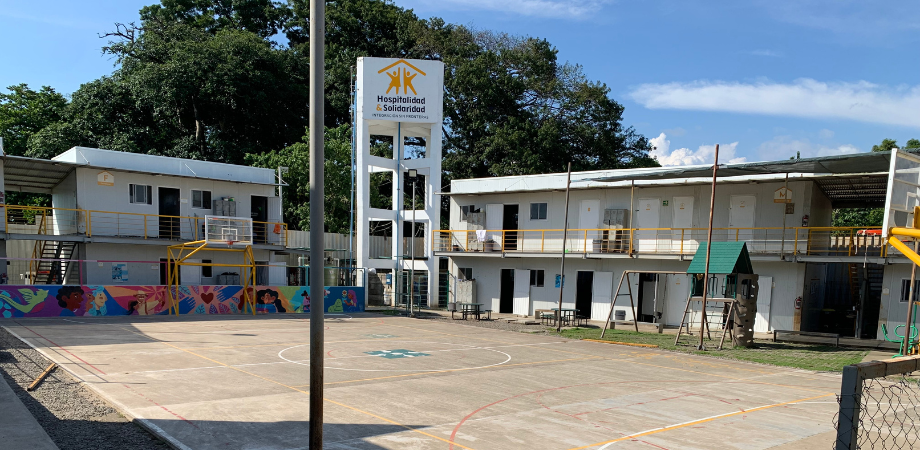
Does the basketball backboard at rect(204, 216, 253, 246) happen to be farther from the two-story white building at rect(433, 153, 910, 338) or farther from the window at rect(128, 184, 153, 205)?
the two-story white building at rect(433, 153, 910, 338)

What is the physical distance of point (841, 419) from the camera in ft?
17.6

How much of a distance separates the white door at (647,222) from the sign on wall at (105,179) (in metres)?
25.0

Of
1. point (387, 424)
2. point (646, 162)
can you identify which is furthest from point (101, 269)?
point (646, 162)

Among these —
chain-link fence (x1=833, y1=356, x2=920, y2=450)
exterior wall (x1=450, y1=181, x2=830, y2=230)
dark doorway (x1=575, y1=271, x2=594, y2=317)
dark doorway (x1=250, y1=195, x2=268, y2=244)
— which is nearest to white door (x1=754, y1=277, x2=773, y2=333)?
exterior wall (x1=450, y1=181, x2=830, y2=230)

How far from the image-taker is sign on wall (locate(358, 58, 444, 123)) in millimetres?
35031

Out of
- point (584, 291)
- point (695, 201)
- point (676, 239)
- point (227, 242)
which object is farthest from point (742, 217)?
point (227, 242)

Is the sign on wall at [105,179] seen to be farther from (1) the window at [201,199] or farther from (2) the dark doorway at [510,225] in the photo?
(2) the dark doorway at [510,225]

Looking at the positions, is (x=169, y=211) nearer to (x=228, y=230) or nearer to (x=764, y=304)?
(x=228, y=230)

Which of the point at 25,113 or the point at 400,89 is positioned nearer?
the point at 400,89

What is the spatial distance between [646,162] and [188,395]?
1773 inches

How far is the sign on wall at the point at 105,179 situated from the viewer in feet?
99.4

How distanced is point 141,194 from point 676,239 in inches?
1013

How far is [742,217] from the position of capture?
26.8 meters

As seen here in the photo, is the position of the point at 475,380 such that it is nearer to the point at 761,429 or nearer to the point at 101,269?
the point at 761,429
